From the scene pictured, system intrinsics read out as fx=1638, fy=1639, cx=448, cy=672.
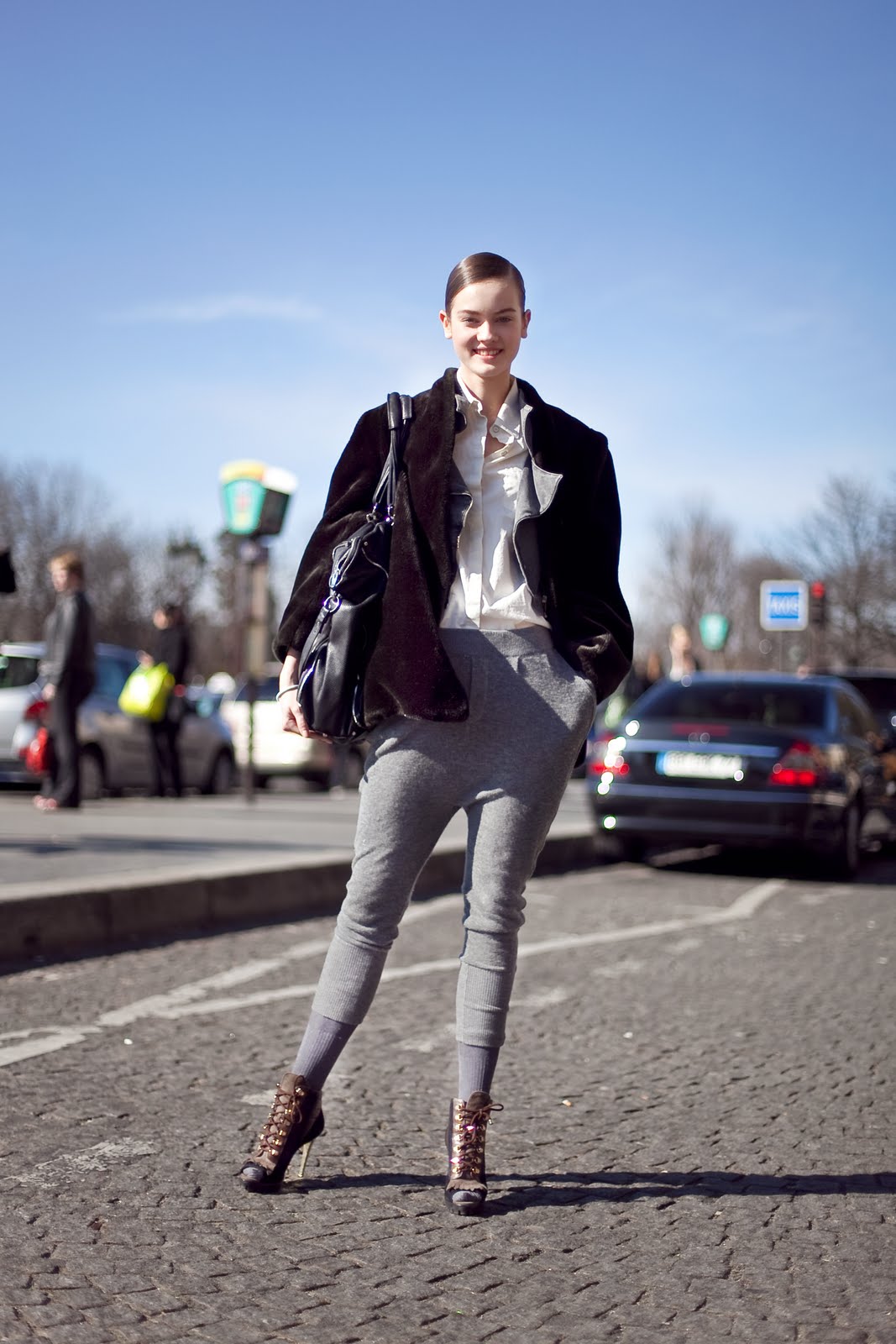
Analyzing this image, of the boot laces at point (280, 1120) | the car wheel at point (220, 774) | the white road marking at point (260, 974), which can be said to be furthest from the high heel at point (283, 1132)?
the car wheel at point (220, 774)

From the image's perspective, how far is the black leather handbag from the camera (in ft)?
11.0

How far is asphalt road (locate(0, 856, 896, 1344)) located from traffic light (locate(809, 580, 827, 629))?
19085mm

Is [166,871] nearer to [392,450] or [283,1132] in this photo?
[283,1132]

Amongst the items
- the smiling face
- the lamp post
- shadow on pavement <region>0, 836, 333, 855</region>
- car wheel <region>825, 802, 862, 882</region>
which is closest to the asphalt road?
the smiling face

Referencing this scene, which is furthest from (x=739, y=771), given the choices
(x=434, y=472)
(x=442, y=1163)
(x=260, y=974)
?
(x=434, y=472)

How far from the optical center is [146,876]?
773 centimetres

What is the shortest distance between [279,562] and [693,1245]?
257ft

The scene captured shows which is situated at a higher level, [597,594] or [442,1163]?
[597,594]

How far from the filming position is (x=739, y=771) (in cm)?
1067

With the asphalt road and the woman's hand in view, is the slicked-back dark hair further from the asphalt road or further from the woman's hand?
the asphalt road

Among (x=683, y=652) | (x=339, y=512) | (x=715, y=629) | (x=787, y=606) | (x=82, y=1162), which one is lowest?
(x=82, y=1162)

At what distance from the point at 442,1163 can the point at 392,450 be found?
1.63 m

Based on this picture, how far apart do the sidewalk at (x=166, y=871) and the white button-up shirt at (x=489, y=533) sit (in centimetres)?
377

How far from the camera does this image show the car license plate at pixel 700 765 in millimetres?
10695
